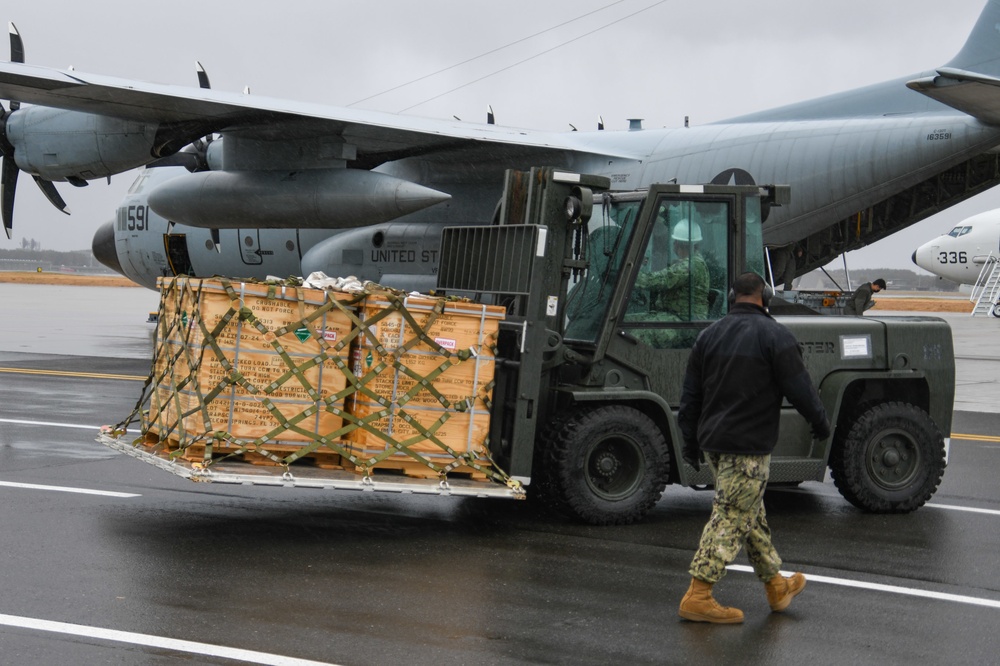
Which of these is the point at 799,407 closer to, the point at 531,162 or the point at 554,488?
the point at 554,488

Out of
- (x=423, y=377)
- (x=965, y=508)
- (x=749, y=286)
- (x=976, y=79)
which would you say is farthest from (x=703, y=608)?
(x=976, y=79)

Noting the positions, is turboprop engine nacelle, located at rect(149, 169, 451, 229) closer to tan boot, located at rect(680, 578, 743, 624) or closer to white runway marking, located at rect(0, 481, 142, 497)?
white runway marking, located at rect(0, 481, 142, 497)

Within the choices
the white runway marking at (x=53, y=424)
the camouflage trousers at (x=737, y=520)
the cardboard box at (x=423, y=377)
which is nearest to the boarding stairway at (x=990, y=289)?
the white runway marking at (x=53, y=424)

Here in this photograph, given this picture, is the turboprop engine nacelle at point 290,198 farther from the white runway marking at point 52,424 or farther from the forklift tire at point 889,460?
the forklift tire at point 889,460

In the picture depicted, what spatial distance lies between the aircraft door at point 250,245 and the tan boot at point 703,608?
15.8m

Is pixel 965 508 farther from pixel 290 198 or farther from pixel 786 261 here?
pixel 290 198

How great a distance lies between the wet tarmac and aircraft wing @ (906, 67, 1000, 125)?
4961 mm

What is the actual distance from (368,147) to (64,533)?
12.1m

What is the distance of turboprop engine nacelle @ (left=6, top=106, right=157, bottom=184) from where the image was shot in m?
17.4

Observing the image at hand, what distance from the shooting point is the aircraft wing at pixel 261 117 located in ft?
48.7

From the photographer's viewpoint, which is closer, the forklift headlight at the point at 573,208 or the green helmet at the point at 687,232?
the forklift headlight at the point at 573,208

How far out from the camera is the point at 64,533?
7.25 meters

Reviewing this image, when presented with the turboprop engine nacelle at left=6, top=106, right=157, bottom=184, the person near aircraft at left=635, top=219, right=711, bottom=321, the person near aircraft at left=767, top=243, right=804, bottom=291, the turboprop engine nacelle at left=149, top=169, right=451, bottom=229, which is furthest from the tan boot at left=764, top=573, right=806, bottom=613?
the turboprop engine nacelle at left=6, top=106, right=157, bottom=184

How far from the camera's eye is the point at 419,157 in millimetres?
19266
